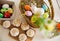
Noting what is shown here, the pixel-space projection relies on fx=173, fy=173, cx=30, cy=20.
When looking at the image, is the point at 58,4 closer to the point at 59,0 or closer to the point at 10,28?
the point at 59,0

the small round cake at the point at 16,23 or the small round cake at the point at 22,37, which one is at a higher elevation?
the small round cake at the point at 16,23

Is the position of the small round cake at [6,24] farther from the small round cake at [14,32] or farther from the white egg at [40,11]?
the white egg at [40,11]

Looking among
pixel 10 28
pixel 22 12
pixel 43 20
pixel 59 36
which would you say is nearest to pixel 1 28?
pixel 10 28

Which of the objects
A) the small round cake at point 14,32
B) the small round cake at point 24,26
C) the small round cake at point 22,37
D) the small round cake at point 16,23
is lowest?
the small round cake at point 22,37

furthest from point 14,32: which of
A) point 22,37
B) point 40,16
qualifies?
point 40,16

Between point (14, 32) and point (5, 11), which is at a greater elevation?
point (5, 11)

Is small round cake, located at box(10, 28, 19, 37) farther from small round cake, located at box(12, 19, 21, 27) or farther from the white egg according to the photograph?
the white egg

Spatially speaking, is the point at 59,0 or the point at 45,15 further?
the point at 59,0

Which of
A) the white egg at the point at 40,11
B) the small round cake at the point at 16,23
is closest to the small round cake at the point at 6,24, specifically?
the small round cake at the point at 16,23

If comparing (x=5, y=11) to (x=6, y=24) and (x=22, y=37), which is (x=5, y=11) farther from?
(x=22, y=37)
